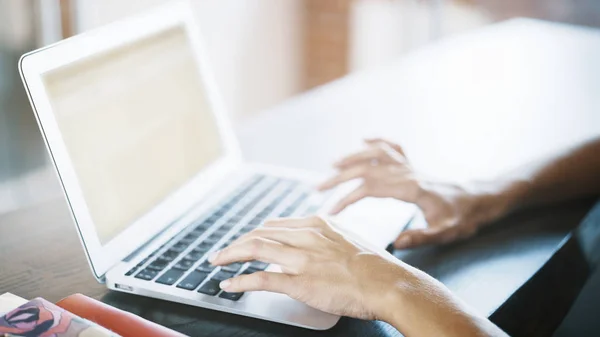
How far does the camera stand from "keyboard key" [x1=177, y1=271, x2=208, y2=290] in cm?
78

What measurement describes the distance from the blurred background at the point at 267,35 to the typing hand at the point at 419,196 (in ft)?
5.09

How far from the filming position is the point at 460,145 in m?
1.29

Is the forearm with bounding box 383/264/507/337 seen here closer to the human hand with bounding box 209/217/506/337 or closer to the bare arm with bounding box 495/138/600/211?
the human hand with bounding box 209/217/506/337

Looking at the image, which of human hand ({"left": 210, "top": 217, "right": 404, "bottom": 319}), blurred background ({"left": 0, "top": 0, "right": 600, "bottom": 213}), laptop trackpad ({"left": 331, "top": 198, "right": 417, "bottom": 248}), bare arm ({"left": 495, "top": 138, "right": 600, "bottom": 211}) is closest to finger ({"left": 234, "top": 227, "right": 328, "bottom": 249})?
human hand ({"left": 210, "top": 217, "right": 404, "bottom": 319})

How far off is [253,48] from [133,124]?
2460mm

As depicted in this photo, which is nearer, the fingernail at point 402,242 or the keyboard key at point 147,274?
the keyboard key at point 147,274

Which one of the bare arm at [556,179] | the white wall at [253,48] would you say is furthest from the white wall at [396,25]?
the bare arm at [556,179]

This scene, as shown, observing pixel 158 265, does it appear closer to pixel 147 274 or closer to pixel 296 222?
pixel 147 274

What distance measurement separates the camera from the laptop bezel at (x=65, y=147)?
764mm

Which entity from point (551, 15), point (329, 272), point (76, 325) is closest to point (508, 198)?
point (329, 272)

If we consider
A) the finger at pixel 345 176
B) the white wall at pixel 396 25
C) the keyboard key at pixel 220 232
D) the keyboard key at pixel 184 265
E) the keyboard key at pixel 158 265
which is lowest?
the white wall at pixel 396 25

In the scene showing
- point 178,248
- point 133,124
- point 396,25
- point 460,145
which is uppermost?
point 133,124

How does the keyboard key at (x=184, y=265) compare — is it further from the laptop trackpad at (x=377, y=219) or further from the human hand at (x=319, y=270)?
the laptop trackpad at (x=377, y=219)

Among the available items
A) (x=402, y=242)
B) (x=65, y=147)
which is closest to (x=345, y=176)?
(x=402, y=242)
